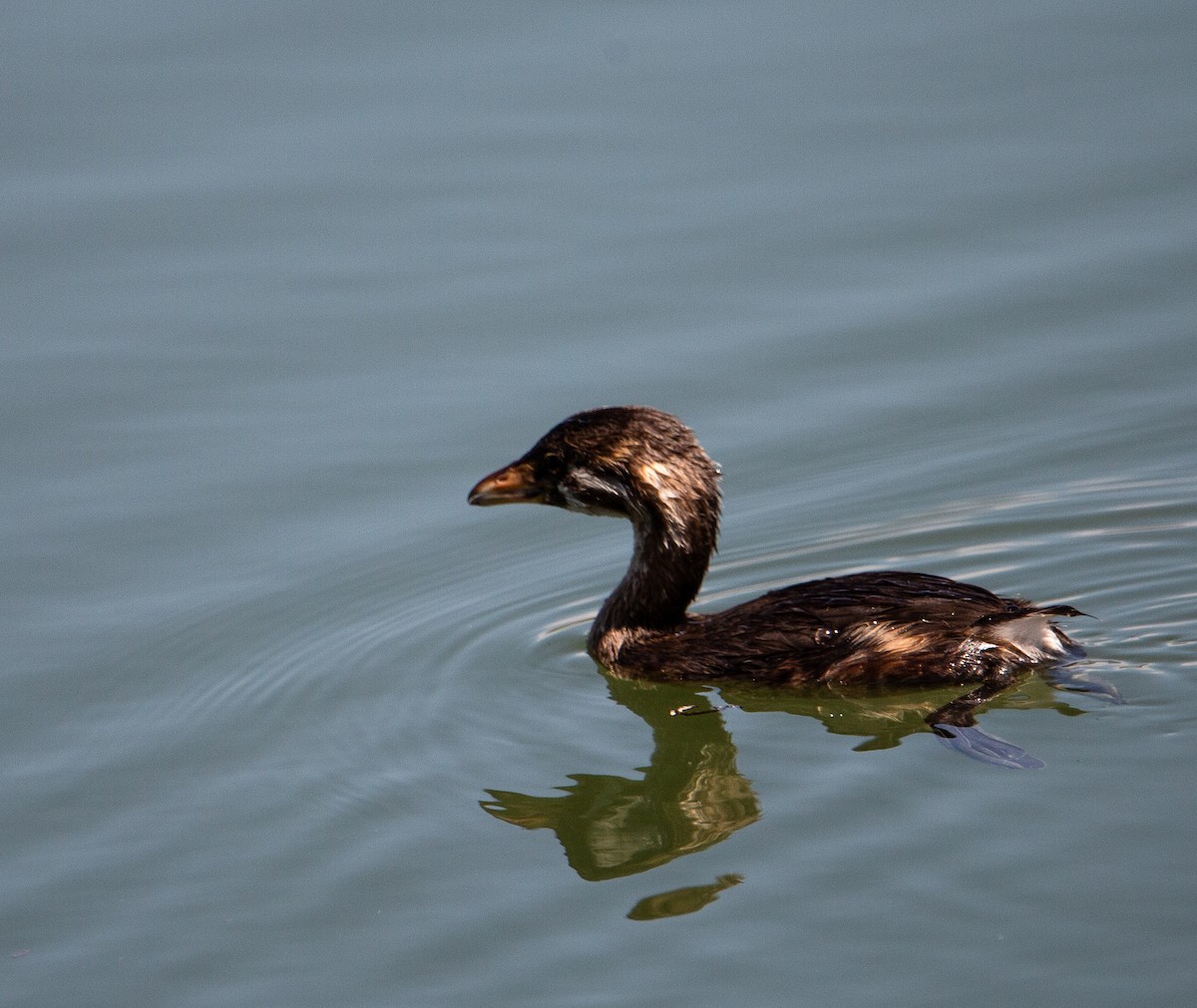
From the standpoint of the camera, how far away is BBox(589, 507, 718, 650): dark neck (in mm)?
8289

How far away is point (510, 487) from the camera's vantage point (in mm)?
8500

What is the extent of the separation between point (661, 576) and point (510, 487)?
746mm

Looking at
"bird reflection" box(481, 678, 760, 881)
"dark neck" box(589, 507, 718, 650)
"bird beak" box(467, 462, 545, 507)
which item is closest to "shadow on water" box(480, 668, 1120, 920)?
"bird reflection" box(481, 678, 760, 881)

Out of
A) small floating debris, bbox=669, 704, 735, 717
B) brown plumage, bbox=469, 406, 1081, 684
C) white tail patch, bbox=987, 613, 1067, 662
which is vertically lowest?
small floating debris, bbox=669, 704, 735, 717

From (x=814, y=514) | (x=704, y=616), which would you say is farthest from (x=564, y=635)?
(x=814, y=514)

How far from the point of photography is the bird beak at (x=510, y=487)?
27.9 ft

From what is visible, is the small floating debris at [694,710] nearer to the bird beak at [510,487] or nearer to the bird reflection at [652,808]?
the bird reflection at [652,808]

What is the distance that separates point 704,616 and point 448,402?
230cm

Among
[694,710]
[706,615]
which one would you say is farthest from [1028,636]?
[706,615]

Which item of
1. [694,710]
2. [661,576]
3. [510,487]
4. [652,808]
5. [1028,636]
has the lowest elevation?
[652,808]

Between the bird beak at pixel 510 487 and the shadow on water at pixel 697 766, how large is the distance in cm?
97

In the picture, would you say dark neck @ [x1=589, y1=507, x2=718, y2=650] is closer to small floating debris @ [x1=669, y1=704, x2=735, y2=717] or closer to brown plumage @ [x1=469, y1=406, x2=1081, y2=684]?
brown plumage @ [x1=469, y1=406, x2=1081, y2=684]

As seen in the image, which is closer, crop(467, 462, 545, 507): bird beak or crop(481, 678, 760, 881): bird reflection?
crop(481, 678, 760, 881): bird reflection

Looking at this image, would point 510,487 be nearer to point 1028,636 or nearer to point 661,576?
point 661,576
